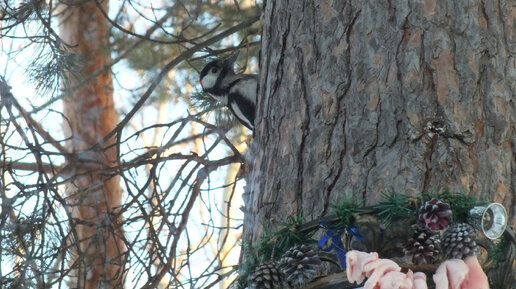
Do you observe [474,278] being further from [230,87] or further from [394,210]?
[230,87]

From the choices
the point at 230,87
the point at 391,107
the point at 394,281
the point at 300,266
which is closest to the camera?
the point at 394,281

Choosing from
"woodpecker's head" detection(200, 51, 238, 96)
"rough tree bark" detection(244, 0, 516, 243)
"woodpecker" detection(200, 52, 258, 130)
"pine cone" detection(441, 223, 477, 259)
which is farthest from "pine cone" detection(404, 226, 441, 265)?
"woodpecker's head" detection(200, 51, 238, 96)

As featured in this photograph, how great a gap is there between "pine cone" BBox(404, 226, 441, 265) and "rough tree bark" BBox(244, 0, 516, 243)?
0.33 metres

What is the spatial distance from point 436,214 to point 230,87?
2.19 meters

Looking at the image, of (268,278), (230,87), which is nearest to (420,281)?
(268,278)

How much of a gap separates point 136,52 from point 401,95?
115 inches

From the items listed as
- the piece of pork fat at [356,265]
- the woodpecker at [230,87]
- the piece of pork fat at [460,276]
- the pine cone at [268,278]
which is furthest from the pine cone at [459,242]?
the woodpecker at [230,87]

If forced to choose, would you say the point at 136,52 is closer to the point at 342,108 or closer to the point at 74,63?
the point at 74,63

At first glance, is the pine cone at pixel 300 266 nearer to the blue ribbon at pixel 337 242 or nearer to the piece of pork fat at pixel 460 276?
the blue ribbon at pixel 337 242

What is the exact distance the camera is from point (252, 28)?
3.47 m

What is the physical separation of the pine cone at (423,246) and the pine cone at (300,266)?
0.16 meters

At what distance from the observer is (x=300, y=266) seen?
4.49 ft

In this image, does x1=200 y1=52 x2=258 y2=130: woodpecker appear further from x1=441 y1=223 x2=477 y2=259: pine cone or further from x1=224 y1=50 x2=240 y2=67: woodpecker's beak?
x1=441 y1=223 x2=477 y2=259: pine cone

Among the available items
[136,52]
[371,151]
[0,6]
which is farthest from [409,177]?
[136,52]
